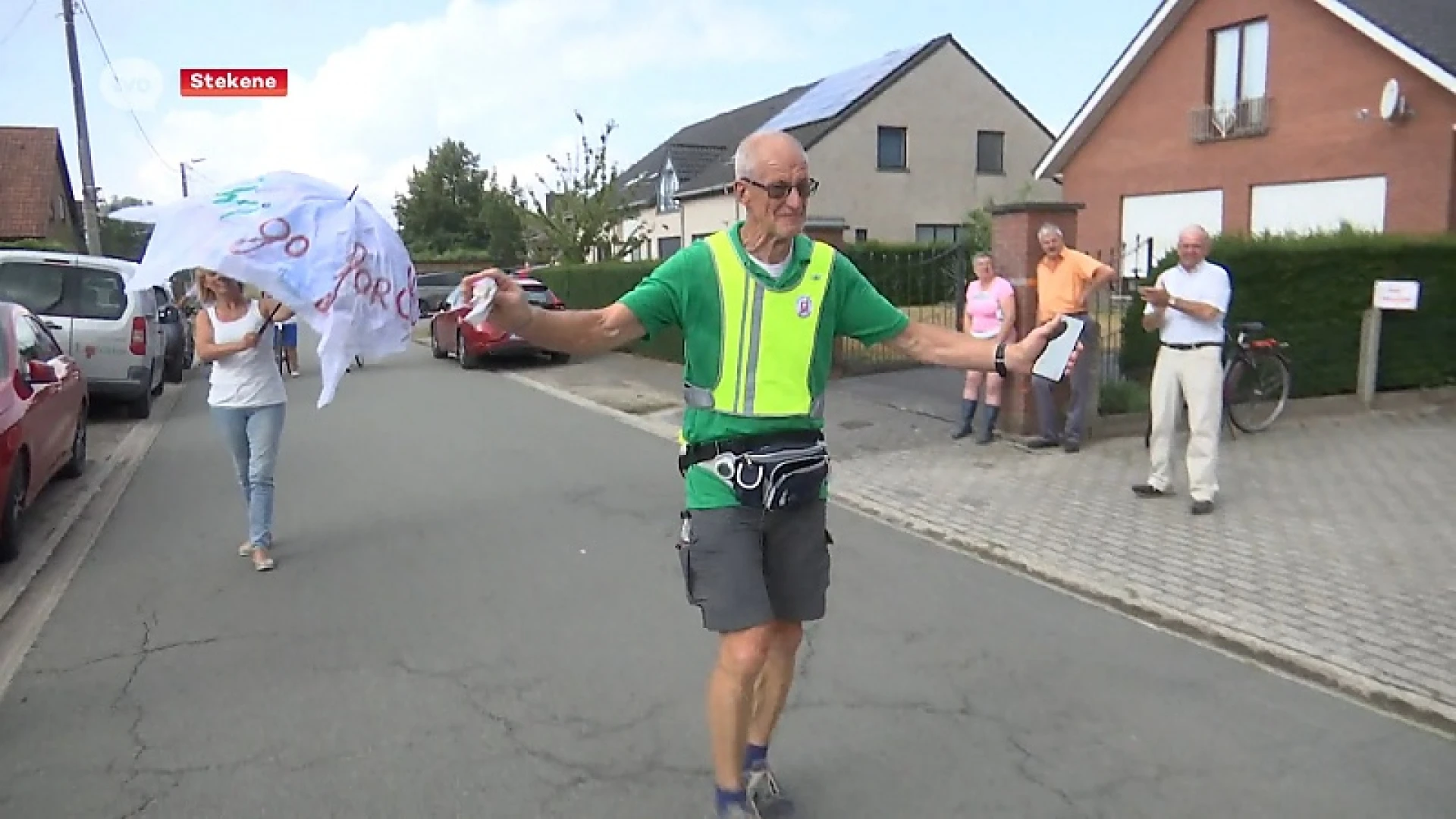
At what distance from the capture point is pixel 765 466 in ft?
10.4

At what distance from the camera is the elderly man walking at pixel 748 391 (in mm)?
3186

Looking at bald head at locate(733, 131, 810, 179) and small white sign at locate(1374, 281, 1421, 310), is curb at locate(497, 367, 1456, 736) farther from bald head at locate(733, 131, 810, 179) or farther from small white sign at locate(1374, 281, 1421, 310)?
small white sign at locate(1374, 281, 1421, 310)

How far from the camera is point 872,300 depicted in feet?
11.5

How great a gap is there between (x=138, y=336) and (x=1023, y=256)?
31.8ft

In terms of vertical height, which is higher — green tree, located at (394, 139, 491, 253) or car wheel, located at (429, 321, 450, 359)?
green tree, located at (394, 139, 491, 253)

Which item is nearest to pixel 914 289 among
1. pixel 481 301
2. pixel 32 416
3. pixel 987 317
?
pixel 987 317

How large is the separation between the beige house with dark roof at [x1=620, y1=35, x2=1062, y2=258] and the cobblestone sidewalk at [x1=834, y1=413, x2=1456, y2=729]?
23.6 meters

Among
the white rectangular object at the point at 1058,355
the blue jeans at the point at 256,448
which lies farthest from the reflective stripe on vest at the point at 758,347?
the blue jeans at the point at 256,448

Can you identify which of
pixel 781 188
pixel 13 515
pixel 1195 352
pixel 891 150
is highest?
pixel 891 150

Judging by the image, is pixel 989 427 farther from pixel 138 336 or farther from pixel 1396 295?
pixel 138 336

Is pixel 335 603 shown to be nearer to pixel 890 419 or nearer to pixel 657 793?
pixel 657 793

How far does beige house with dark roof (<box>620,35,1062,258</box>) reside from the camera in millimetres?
34219

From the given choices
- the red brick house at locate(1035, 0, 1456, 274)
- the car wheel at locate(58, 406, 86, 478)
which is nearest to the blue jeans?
the car wheel at locate(58, 406, 86, 478)

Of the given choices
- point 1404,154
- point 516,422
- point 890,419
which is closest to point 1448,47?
point 1404,154
